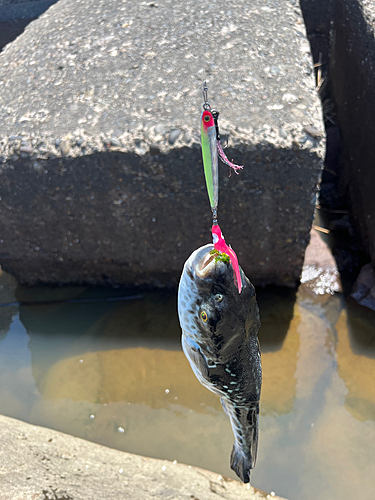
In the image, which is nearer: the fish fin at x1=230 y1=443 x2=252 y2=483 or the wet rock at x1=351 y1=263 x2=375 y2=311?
the fish fin at x1=230 y1=443 x2=252 y2=483

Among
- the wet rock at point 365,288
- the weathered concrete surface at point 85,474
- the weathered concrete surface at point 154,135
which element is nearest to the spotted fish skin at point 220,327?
the weathered concrete surface at point 85,474

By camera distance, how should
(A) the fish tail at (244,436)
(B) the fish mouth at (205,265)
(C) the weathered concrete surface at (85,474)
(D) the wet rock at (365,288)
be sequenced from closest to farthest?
(B) the fish mouth at (205,265) → (A) the fish tail at (244,436) → (C) the weathered concrete surface at (85,474) → (D) the wet rock at (365,288)

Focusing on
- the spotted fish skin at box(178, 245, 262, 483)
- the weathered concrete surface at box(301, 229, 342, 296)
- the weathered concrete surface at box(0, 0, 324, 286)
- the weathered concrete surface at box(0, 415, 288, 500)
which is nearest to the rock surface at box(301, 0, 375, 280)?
the weathered concrete surface at box(301, 229, 342, 296)

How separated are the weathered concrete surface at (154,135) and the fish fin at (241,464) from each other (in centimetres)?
105

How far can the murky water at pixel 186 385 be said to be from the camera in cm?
171

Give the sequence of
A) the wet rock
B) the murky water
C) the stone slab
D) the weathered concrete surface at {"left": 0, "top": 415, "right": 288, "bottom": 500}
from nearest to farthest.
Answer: the weathered concrete surface at {"left": 0, "top": 415, "right": 288, "bottom": 500} → the murky water → the wet rock → the stone slab

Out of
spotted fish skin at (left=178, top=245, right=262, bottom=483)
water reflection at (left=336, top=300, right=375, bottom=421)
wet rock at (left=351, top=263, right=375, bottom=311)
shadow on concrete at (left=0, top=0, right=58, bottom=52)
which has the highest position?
shadow on concrete at (left=0, top=0, right=58, bottom=52)

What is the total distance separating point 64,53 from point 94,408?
171cm

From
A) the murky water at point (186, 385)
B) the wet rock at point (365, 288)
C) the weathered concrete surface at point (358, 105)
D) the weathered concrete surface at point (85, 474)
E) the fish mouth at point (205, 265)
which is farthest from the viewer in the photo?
the weathered concrete surface at point (358, 105)

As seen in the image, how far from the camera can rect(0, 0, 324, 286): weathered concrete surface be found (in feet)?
5.75

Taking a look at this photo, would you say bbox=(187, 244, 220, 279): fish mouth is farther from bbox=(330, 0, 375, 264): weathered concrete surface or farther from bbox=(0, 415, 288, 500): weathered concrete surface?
bbox=(330, 0, 375, 264): weathered concrete surface

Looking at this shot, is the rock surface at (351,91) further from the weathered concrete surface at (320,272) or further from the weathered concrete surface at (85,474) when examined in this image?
the weathered concrete surface at (85,474)

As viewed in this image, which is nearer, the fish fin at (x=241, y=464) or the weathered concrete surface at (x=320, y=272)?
the fish fin at (x=241, y=464)

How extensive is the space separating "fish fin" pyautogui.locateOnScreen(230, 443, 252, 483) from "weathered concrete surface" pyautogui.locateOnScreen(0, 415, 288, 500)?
16.5 inches
